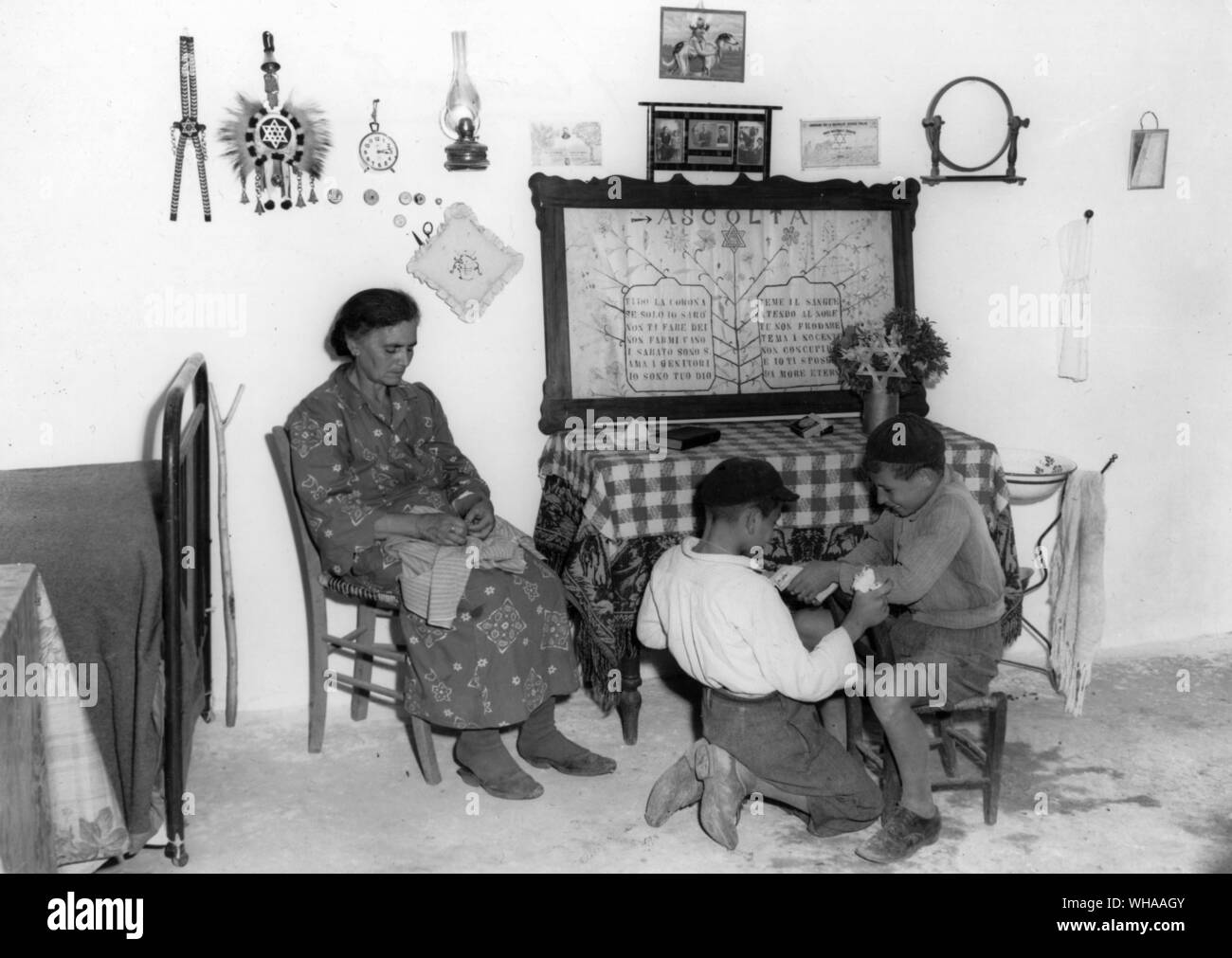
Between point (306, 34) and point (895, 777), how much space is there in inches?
107

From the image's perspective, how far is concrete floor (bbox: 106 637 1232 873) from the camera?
3.12 metres

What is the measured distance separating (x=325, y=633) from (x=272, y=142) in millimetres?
1471

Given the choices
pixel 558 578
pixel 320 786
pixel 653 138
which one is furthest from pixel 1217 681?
pixel 320 786

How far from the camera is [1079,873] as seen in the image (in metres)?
3.05

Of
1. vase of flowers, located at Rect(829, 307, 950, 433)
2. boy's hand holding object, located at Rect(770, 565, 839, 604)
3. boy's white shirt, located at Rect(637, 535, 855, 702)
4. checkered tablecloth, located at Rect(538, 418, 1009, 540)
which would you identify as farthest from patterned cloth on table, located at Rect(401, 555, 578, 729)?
vase of flowers, located at Rect(829, 307, 950, 433)

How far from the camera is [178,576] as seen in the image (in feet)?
9.13

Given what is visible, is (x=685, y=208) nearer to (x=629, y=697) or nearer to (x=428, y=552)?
(x=428, y=552)

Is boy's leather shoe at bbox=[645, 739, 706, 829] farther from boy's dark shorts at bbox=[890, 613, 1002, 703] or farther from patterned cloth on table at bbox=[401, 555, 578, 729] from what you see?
boy's dark shorts at bbox=[890, 613, 1002, 703]

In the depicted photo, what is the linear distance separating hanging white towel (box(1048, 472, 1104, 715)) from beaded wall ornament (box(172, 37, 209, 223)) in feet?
9.62

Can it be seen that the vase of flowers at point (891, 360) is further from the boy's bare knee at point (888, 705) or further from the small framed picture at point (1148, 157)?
the boy's bare knee at point (888, 705)

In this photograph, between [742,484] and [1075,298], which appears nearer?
[742,484]

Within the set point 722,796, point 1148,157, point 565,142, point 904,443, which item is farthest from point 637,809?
point 1148,157

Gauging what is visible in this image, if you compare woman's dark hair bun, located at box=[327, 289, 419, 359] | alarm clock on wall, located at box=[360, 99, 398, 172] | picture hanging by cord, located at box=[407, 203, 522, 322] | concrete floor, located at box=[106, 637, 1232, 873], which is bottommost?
concrete floor, located at box=[106, 637, 1232, 873]

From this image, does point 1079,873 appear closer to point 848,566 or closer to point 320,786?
point 848,566
